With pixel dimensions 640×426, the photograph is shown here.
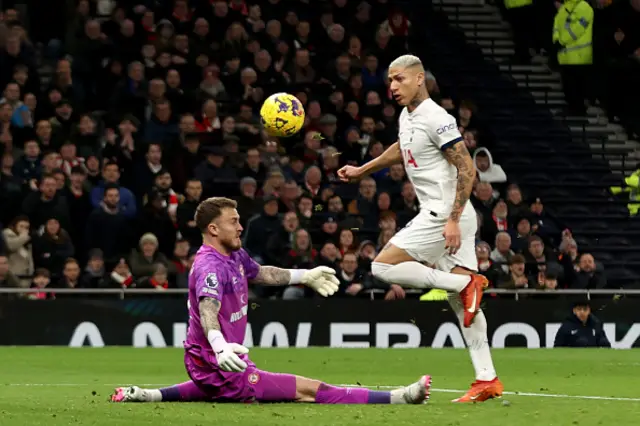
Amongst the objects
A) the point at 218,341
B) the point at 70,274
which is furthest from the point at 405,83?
the point at 70,274

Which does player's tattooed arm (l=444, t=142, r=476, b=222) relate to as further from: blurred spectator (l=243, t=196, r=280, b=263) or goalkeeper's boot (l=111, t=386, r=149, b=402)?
blurred spectator (l=243, t=196, r=280, b=263)

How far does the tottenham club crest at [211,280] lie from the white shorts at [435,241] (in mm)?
1655

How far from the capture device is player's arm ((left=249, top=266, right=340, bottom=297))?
9.49m

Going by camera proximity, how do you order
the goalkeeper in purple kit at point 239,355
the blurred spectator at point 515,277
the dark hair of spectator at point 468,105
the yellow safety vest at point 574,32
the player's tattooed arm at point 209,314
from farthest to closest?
the yellow safety vest at point 574,32, the dark hair of spectator at point 468,105, the blurred spectator at point 515,277, the goalkeeper in purple kit at point 239,355, the player's tattooed arm at point 209,314

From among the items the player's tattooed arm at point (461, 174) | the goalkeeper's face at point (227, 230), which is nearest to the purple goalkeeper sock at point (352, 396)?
the goalkeeper's face at point (227, 230)

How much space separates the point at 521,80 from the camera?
27453 millimetres

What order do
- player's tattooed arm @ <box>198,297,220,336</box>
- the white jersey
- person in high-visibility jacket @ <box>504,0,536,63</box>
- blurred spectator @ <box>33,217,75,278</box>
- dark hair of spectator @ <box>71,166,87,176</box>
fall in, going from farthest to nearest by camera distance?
person in high-visibility jacket @ <box>504,0,536,63</box> < dark hair of spectator @ <box>71,166,87,176</box> < blurred spectator @ <box>33,217,75,278</box> < the white jersey < player's tattooed arm @ <box>198,297,220,336</box>

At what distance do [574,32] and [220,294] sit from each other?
16183 millimetres

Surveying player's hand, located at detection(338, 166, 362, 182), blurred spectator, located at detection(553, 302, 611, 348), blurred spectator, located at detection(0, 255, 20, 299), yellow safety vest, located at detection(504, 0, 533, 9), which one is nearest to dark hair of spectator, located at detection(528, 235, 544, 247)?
blurred spectator, located at detection(553, 302, 611, 348)

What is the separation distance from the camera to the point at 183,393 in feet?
31.8

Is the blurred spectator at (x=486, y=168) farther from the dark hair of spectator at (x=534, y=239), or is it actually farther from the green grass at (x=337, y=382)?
the green grass at (x=337, y=382)

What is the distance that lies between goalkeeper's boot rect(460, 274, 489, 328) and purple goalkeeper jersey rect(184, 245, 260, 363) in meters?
1.57

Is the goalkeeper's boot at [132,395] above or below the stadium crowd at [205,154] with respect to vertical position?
below

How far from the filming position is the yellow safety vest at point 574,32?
23969mm
